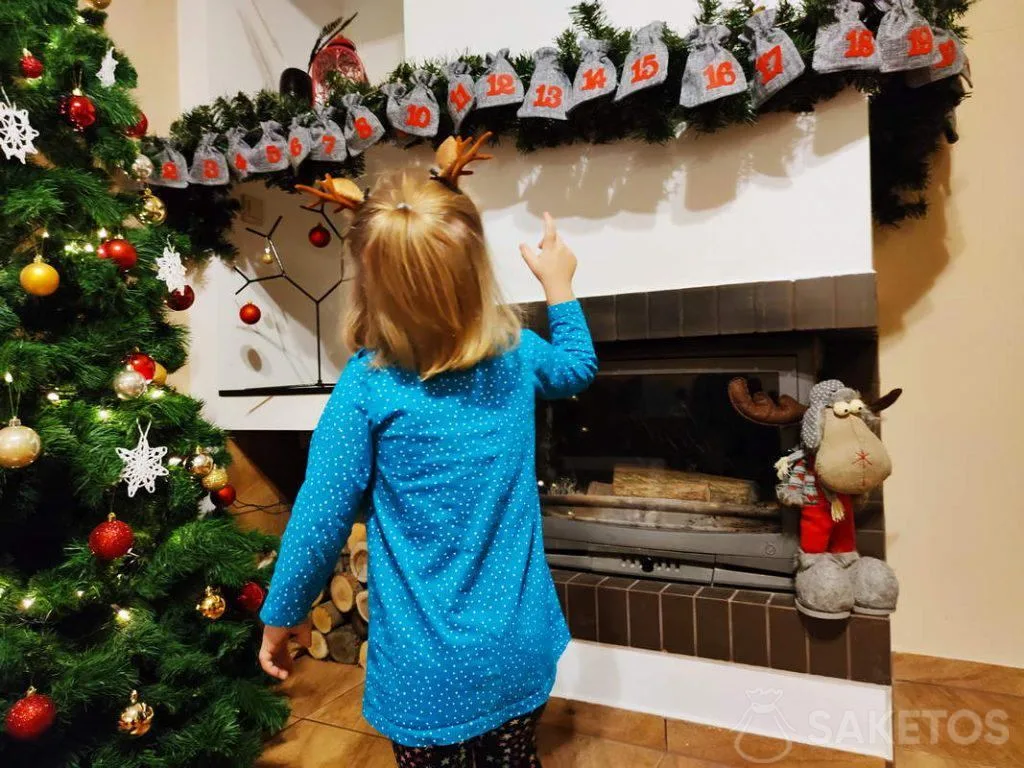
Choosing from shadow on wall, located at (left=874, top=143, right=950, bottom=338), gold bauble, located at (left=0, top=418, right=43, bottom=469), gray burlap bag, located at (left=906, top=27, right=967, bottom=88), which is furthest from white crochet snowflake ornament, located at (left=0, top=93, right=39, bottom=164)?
shadow on wall, located at (left=874, top=143, right=950, bottom=338)

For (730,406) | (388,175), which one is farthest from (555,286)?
(730,406)

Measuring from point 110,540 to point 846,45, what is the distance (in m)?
1.65

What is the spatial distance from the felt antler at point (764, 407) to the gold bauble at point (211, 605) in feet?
3.93

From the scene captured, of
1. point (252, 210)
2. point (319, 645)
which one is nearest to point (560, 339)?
point (319, 645)

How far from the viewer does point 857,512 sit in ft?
4.74

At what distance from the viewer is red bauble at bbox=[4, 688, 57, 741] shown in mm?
1062

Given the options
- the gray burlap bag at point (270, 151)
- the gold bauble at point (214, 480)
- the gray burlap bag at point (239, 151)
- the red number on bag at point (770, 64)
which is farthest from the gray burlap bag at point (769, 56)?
the gold bauble at point (214, 480)

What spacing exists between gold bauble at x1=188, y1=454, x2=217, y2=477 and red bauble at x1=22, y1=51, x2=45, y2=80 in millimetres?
808

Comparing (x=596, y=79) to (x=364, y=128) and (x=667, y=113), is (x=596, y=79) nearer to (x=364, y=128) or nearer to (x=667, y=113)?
(x=667, y=113)

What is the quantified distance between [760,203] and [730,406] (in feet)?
1.61

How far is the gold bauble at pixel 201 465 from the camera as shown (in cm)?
143

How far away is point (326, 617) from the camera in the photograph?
1897mm

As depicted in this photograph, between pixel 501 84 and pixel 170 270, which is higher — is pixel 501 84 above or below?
above

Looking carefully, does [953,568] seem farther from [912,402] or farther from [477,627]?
[477,627]
